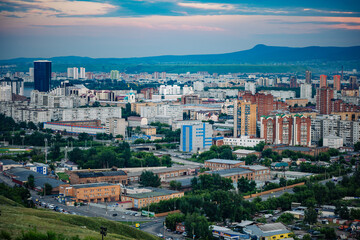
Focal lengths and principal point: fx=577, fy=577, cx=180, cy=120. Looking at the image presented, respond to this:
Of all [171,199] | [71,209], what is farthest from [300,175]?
[71,209]

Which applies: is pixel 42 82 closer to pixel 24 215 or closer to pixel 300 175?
pixel 300 175

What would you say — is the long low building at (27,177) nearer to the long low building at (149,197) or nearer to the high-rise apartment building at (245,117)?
the long low building at (149,197)

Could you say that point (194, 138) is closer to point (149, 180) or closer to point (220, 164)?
point (220, 164)

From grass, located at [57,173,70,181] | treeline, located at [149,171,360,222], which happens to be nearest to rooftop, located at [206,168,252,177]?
treeline, located at [149,171,360,222]

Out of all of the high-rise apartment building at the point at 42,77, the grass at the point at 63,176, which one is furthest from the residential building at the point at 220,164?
the high-rise apartment building at the point at 42,77

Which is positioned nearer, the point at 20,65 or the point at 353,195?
the point at 353,195
